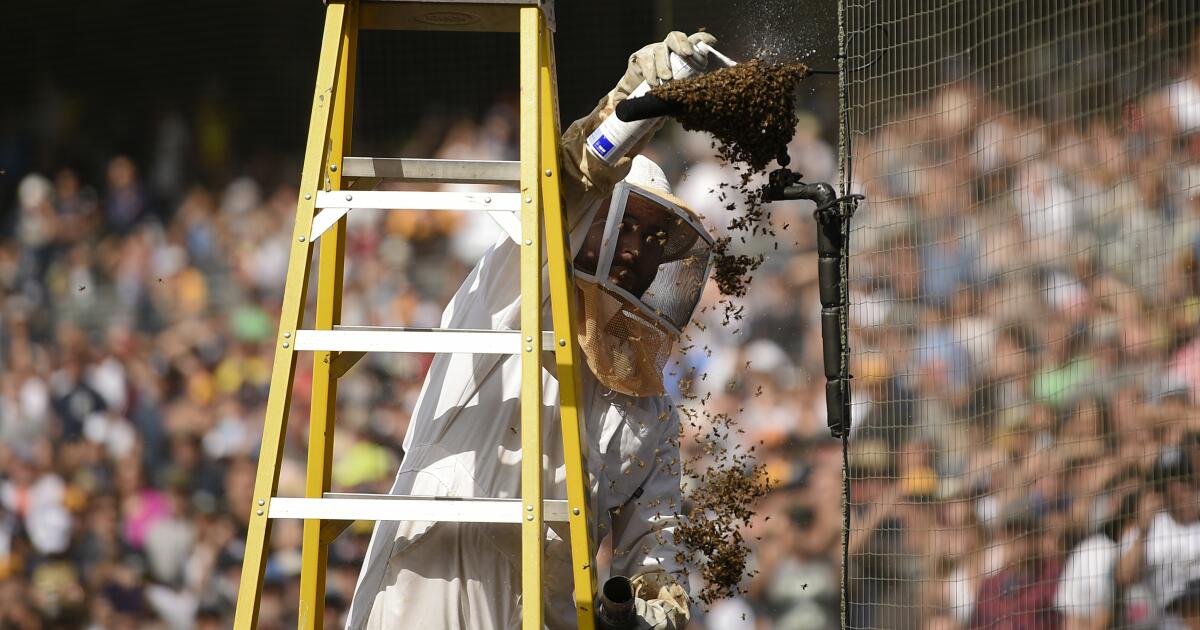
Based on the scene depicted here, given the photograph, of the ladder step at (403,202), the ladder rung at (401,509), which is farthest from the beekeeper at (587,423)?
the ladder rung at (401,509)

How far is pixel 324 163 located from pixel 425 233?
3.76m

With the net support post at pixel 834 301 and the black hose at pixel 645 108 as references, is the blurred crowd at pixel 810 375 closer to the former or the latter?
the net support post at pixel 834 301

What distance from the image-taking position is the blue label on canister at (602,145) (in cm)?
276

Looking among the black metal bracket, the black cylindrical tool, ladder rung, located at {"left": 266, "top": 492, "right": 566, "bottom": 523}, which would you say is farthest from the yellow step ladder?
the black metal bracket

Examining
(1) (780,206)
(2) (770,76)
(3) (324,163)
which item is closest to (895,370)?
(1) (780,206)

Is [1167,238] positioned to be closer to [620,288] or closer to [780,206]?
[620,288]

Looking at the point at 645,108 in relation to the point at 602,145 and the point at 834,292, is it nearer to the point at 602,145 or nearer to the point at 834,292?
the point at 602,145

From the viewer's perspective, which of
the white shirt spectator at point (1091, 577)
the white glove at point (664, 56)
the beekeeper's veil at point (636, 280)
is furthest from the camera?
the white shirt spectator at point (1091, 577)

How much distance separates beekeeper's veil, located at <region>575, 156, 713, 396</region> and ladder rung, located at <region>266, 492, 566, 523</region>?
789 mm

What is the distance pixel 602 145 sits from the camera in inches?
109

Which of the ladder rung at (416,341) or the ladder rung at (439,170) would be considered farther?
the ladder rung at (439,170)

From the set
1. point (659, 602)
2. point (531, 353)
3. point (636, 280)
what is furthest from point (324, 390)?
point (659, 602)

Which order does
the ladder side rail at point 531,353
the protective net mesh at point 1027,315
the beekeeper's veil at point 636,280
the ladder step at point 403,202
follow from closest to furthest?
the ladder side rail at point 531,353 → the ladder step at point 403,202 → the beekeeper's veil at point 636,280 → the protective net mesh at point 1027,315

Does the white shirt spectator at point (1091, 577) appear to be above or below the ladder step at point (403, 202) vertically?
below
